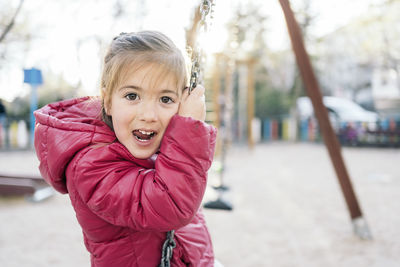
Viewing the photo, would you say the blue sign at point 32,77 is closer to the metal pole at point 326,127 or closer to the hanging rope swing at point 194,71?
the metal pole at point 326,127

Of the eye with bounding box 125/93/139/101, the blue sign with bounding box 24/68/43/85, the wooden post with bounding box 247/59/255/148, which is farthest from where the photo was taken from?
the wooden post with bounding box 247/59/255/148

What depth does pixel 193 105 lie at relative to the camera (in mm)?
1061

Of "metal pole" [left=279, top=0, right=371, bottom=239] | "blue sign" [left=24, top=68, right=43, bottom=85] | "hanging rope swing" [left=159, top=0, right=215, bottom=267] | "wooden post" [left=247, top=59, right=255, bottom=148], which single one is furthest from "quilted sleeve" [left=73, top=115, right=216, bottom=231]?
"wooden post" [left=247, top=59, right=255, bottom=148]

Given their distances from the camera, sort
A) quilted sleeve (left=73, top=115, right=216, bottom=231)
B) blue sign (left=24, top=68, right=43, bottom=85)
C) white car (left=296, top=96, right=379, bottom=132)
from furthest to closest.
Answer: white car (left=296, top=96, right=379, bottom=132), blue sign (left=24, top=68, right=43, bottom=85), quilted sleeve (left=73, top=115, right=216, bottom=231)

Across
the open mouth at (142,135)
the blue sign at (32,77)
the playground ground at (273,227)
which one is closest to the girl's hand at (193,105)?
the open mouth at (142,135)

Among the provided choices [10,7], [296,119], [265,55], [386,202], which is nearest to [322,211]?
[386,202]

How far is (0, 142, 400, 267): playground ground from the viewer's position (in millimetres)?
2609

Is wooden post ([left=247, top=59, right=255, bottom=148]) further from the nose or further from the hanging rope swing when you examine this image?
the nose

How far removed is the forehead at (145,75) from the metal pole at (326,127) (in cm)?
203

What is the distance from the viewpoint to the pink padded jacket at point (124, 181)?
93cm

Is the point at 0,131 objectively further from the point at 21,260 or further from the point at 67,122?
the point at 67,122

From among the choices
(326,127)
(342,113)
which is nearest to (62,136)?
(326,127)

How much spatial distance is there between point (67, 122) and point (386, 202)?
14.5 ft

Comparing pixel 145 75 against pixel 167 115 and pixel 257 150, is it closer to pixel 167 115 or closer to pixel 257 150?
pixel 167 115
